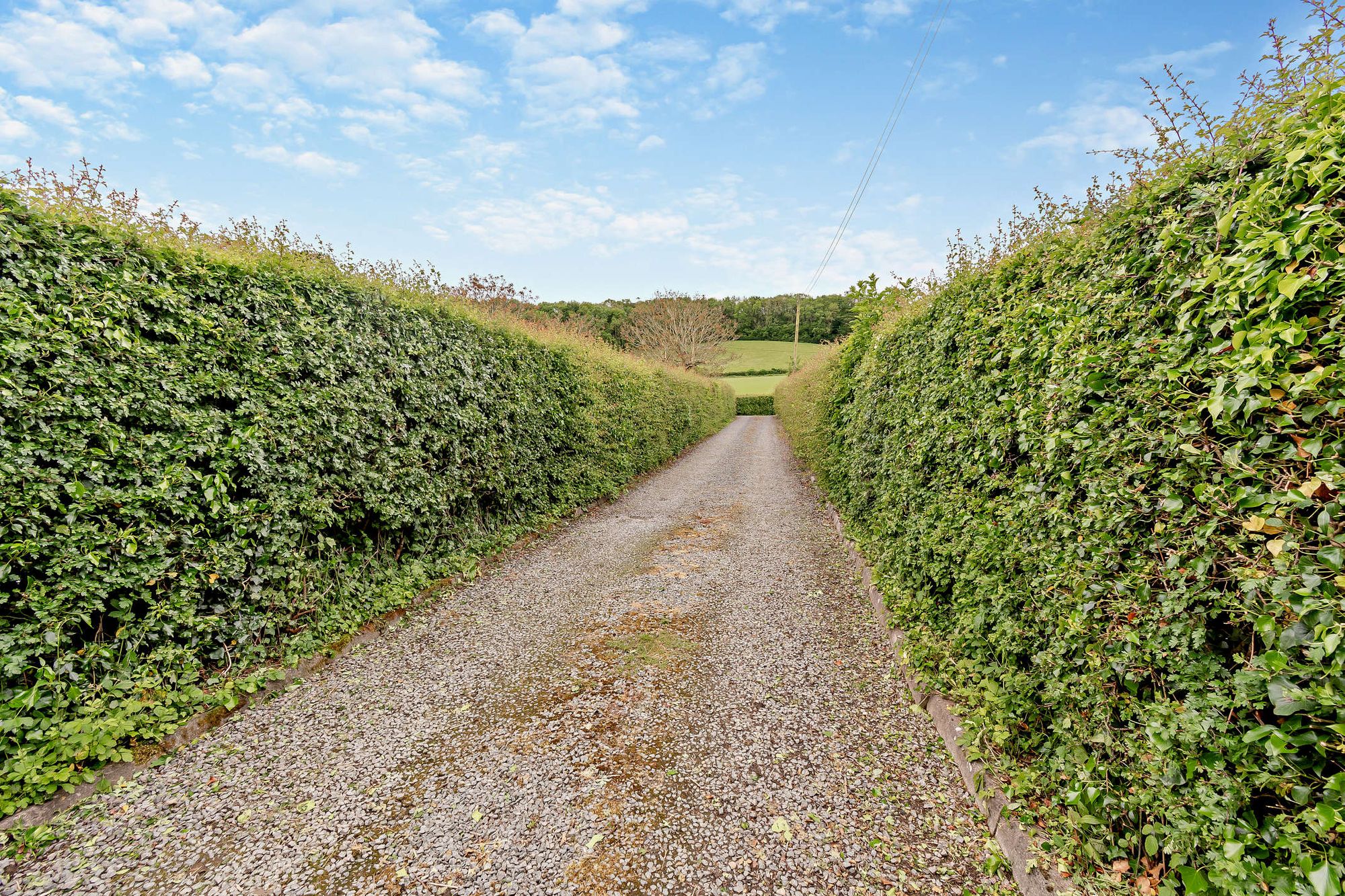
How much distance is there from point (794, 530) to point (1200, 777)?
6.48 metres

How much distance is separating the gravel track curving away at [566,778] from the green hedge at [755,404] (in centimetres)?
3762

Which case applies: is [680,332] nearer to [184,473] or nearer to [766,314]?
[766,314]

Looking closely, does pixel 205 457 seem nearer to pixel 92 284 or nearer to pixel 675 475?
pixel 92 284

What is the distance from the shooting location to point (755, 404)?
42188 mm

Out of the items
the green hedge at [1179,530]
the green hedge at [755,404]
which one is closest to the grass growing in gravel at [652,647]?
the green hedge at [1179,530]

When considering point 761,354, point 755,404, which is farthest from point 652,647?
point 761,354

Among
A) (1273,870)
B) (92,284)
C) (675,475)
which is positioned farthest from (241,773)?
(675,475)

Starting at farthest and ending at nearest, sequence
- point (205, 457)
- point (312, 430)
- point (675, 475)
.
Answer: point (675, 475) → point (312, 430) → point (205, 457)

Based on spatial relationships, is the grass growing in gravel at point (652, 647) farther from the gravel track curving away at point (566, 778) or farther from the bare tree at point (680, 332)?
the bare tree at point (680, 332)

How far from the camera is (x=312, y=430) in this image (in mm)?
4328

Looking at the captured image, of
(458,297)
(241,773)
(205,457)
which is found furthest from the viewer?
(458,297)

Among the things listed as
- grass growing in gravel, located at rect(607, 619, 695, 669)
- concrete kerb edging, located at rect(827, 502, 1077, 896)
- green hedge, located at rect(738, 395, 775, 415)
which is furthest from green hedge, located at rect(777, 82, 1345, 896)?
green hedge, located at rect(738, 395, 775, 415)

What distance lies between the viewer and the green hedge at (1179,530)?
55.1 inches

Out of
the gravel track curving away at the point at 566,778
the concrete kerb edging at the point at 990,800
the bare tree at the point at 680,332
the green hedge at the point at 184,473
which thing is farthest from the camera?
the bare tree at the point at 680,332
